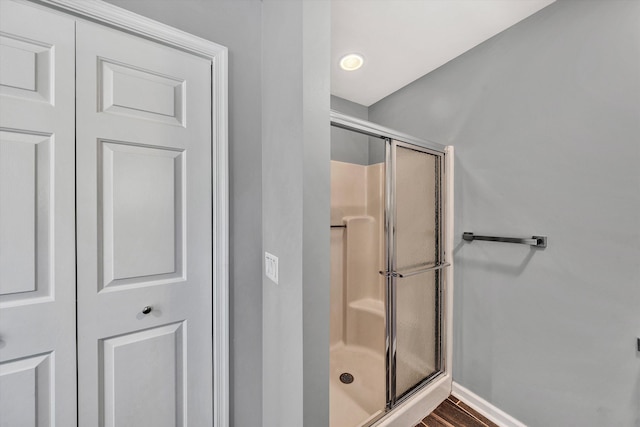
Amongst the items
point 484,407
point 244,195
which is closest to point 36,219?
point 244,195

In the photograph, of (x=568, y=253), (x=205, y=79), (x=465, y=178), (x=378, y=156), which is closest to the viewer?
(x=205, y=79)

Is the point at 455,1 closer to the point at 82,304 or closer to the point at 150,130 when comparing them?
the point at 150,130

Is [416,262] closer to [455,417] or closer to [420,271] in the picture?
[420,271]

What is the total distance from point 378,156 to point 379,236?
697 millimetres

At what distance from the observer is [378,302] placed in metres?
1.96

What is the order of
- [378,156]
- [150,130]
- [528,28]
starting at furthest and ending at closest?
[378,156], [528,28], [150,130]

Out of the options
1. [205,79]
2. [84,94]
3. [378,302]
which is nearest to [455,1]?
[205,79]

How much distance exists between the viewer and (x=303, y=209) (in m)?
0.75

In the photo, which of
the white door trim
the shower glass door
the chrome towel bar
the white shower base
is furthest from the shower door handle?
the white door trim

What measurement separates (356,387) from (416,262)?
0.95 m

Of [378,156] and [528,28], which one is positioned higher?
[528,28]

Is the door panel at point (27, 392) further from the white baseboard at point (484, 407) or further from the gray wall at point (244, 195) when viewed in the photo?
the white baseboard at point (484, 407)

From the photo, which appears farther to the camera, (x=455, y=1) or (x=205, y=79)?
(x=455, y=1)

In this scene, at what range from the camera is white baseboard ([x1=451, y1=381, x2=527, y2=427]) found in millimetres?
1304
